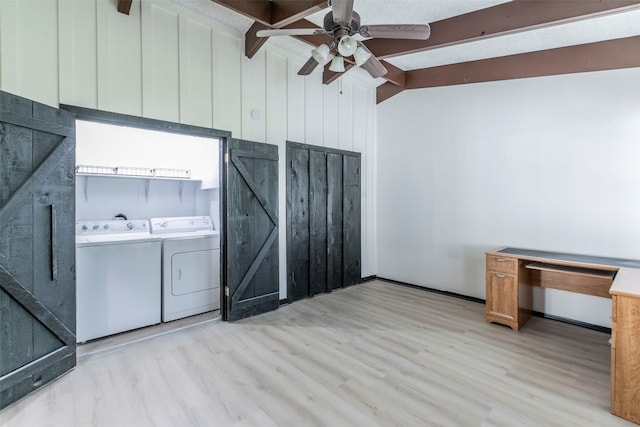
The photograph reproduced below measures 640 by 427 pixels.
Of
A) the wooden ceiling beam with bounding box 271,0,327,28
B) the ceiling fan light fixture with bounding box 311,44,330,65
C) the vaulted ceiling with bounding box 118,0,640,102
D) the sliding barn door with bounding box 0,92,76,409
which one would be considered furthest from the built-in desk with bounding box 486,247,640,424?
the sliding barn door with bounding box 0,92,76,409

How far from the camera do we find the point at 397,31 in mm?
2535

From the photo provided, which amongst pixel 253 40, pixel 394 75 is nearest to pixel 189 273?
pixel 253 40

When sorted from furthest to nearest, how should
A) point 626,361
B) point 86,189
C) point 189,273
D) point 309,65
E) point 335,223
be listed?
point 335,223 < point 86,189 < point 189,273 < point 309,65 < point 626,361

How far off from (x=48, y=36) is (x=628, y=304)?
15.7 feet

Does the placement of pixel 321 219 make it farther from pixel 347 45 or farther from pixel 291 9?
pixel 291 9

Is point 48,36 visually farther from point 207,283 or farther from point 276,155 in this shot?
point 207,283

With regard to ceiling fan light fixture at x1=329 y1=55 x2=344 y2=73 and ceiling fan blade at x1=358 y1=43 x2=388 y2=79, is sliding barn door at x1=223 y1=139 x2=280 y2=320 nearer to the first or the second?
ceiling fan light fixture at x1=329 y1=55 x2=344 y2=73

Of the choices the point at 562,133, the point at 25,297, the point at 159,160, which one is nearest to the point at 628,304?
the point at 562,133

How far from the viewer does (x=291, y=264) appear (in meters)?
4.24

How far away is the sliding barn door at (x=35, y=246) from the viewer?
82.8 inches

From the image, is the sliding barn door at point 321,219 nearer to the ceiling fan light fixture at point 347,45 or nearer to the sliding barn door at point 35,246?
the ceiling fan light fixture at point 347,45

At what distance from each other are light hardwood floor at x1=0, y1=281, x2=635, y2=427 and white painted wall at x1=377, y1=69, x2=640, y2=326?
1063mm

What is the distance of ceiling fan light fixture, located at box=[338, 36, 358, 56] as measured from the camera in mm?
2506

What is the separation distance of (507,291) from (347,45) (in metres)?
3.09
